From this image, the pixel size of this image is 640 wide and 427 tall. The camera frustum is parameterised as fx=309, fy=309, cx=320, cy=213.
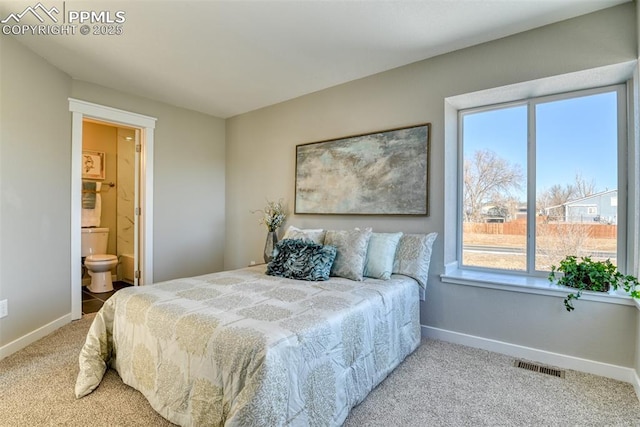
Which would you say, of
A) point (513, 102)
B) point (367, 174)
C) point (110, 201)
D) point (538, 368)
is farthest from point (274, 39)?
point (110, 201)

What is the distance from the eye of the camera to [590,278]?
219 cm

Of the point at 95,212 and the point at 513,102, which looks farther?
the point at 95,212

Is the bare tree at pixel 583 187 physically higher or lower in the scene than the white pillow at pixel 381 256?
higher

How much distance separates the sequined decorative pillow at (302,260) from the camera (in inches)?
97.0

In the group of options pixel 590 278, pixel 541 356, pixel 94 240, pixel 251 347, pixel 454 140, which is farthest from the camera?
pixel 94 240

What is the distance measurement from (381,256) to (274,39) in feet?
6.54

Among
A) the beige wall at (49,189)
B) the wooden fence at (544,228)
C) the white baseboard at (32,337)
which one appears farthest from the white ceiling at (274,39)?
the white baseboard at (32,337)

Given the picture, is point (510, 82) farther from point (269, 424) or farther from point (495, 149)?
point (269, 424)

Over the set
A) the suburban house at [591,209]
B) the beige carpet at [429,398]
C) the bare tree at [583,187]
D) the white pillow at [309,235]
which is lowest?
the beige carpet at [429,398]

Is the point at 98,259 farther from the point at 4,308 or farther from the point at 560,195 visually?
the point at 560,195

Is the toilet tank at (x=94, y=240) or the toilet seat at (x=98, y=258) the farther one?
the toilet tank at (x=94, y=240)

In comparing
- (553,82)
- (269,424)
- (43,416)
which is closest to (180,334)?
(269,424)

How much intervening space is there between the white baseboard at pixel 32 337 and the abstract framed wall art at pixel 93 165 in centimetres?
244

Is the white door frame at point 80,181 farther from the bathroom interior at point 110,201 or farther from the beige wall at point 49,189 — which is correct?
the bathroom interior at point 110,201
